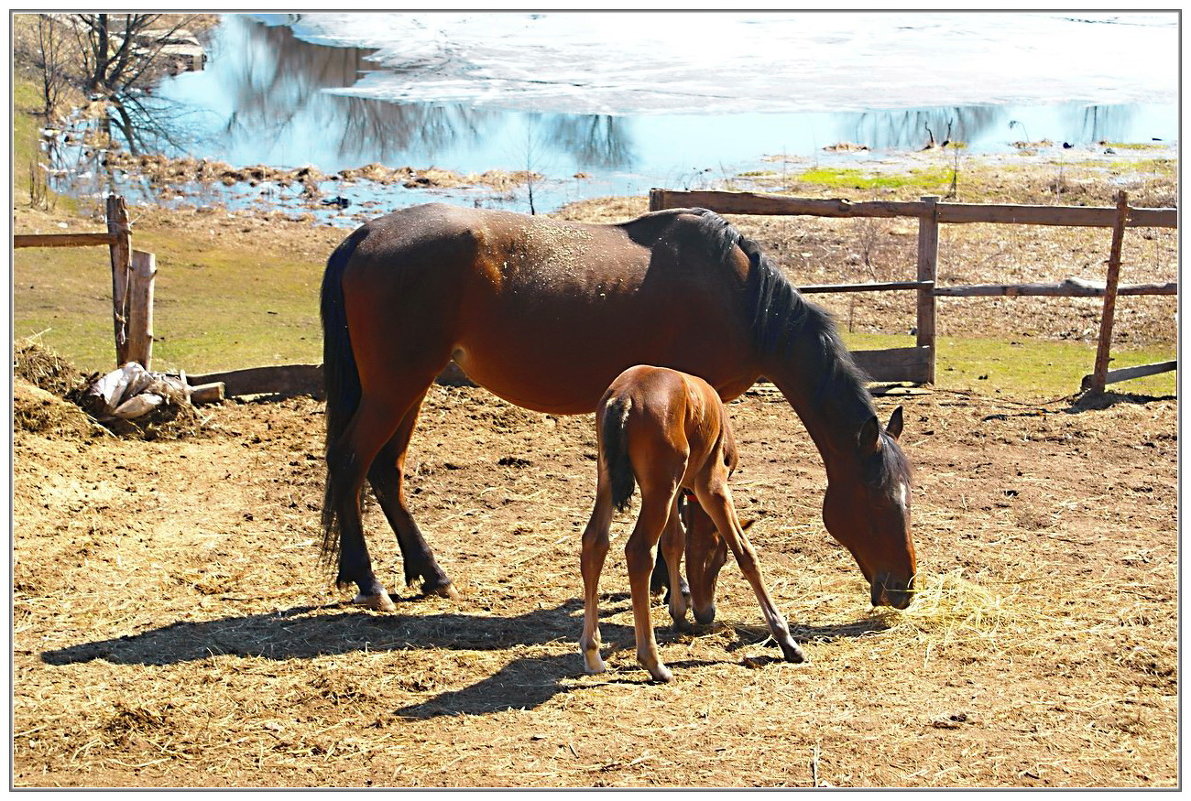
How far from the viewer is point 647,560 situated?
5270 mm

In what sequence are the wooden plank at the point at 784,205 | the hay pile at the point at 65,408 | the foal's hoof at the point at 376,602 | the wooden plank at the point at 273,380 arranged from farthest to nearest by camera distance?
the wooden plank at the point at 784,205
the wooden plank at the point at 273,380
the hay pile at the point at 65,408
the foal's hoof at the point at 376,602

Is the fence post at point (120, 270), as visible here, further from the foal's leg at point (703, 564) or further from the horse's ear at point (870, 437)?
the horse's ear at point (870, 437)

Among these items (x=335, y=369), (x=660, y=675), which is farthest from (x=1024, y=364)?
(x=660, y=675)

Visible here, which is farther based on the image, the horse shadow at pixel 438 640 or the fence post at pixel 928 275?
the fence post at pixel 928 275

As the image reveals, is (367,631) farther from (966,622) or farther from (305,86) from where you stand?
(305,86)

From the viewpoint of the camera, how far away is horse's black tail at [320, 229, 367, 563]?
641 cm

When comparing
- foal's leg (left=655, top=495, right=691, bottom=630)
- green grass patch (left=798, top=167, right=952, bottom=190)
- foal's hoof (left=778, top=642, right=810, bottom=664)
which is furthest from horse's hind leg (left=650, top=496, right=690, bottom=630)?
green grass patch (left=798, top=167, right=952, bottom=190)

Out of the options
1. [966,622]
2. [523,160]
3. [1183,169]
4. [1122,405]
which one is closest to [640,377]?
[966,622]

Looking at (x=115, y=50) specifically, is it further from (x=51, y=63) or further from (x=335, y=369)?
(x=335, y=369)

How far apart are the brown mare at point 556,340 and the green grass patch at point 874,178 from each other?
14.2 metres

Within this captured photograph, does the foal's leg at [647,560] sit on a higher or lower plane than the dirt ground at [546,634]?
higher

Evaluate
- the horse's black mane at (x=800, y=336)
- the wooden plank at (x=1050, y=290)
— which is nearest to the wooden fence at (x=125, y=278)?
the horse's black mane at (x=800, y=336)

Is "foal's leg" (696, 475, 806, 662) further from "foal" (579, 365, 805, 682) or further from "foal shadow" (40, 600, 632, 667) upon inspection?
"foal shadow" (40, 600, 632, 667)

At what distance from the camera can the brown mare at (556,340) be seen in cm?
629
